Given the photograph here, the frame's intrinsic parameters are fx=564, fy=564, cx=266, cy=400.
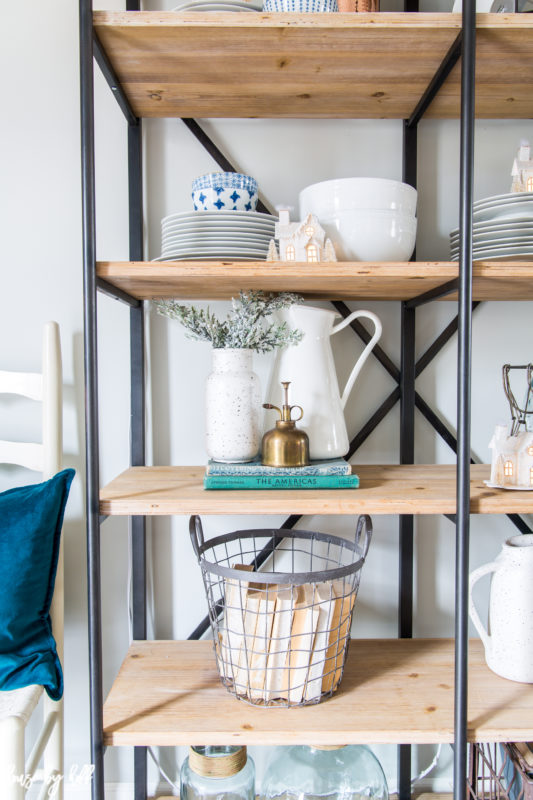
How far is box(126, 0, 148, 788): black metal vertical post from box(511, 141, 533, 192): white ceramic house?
2.64 feet

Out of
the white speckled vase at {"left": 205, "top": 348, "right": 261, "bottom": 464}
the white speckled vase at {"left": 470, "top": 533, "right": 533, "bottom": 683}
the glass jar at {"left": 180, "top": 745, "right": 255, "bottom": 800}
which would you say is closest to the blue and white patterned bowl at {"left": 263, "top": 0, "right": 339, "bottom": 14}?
the white speckled vase at {"left": 205, "top": 348, "right": 261, "bottom": 464}

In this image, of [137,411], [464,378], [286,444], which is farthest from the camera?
[137,411]

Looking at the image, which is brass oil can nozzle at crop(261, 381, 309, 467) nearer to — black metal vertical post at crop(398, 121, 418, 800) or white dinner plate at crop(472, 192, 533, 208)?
black metal vertical post at crop(398, 121, 418, 800)

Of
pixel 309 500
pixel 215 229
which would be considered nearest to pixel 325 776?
pixel 309 500

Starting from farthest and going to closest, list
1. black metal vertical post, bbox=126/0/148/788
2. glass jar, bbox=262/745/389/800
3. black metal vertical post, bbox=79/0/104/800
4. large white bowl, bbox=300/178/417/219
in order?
black metal vertical post, bbox=126/0/148/788 → glass jar, bbox=262/745/389/800 → large white bowl, bbox=300/178/417/219 → black metal vertical post, bbox=79/0/104/800

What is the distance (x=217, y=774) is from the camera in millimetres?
1074

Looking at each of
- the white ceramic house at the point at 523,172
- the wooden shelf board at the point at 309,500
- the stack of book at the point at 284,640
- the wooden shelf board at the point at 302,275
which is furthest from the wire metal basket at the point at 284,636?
the white ceramic house at the point at 523,172

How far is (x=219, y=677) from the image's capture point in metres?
1.11

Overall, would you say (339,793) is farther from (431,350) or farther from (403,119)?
(403,119)

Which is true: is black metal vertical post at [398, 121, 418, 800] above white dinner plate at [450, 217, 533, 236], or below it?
below

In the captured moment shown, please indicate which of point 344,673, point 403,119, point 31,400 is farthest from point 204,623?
point 403,119

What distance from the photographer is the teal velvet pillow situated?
104cm

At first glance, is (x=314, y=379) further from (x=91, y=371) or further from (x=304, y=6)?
(x=304, y=6)

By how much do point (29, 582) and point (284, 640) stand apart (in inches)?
19.3
